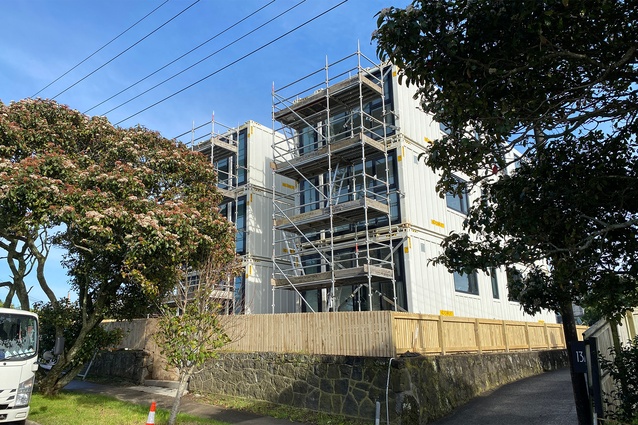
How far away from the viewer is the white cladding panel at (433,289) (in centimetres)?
1767

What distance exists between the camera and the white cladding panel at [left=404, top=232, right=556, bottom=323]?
58.0 ft

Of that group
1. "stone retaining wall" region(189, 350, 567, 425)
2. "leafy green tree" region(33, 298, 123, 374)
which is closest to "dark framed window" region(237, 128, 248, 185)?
"leafy green tree" region(33, 298, 123, 374)

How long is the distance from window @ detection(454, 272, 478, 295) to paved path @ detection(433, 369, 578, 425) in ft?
17.7

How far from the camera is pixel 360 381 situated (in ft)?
36.7

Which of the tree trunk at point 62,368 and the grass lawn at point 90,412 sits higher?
the tree trunk at point 62,368

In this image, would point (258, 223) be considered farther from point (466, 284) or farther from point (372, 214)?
point (466, 284)

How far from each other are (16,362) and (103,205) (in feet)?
12.7

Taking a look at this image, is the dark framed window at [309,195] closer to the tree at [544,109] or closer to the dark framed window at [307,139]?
the dark framed window at [307,139]

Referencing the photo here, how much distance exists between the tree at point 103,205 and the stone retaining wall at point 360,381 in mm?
3310

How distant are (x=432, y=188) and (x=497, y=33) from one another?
1465 centimetres

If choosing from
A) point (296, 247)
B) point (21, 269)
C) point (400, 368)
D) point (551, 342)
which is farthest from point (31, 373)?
point (551, 342)

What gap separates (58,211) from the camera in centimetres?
1062

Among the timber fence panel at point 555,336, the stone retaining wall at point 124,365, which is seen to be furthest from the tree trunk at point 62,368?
the timber fence panel at point 555,336

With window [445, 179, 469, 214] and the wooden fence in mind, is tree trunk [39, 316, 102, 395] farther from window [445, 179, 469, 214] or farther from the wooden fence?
window [445, 179, 469, 214]
